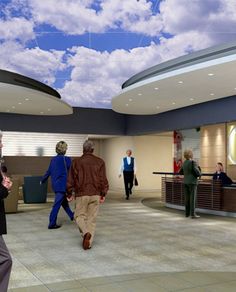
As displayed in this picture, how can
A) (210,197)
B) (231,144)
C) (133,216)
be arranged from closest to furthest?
(133,216) → (210,197) → (231,144)

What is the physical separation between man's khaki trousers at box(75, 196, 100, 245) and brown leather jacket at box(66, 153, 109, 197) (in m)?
0.08

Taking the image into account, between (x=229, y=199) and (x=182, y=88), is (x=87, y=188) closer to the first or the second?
(x=229, y=199)

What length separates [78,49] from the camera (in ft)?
136

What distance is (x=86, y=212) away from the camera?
18.9 feet

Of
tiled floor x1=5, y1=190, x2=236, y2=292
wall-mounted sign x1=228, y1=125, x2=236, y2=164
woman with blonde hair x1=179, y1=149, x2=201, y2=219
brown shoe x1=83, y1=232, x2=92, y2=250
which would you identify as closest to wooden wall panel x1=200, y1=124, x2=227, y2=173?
wall-mounted sign x1=228, y1=125, x2=236, y2=164

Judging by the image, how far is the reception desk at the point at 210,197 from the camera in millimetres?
9109

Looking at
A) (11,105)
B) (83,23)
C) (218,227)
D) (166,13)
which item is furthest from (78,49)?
(218,227)

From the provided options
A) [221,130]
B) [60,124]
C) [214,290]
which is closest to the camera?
[214,290]

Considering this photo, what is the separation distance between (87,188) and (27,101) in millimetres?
6698

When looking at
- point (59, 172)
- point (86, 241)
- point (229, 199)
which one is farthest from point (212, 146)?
point (86, 241)

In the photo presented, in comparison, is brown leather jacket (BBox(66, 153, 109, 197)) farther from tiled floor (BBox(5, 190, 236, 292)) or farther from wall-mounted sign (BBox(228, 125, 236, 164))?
wall-mounted sign (BBox(228, 125, 236, 164))

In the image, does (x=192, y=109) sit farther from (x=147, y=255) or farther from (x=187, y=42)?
(x=187, y=42)

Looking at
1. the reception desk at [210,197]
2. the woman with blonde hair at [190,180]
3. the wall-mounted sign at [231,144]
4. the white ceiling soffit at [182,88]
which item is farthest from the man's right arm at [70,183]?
the wall-mounted sign at [231,144]

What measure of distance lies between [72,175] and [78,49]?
37358 millimetres
